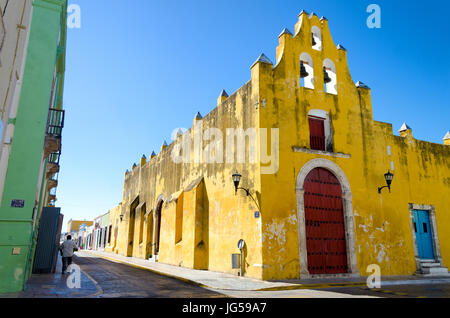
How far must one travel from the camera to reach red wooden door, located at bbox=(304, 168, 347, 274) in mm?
11938

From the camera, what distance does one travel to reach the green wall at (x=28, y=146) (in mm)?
7223

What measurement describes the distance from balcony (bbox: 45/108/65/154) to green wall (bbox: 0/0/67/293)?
53.1 inches

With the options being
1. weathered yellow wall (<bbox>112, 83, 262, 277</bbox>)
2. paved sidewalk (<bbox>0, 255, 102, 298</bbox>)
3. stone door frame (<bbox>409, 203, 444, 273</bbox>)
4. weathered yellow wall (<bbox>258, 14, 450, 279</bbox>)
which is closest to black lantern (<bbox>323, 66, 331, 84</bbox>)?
weathered yellow wall (<bbox>258, 14, 450, 279</bbox>)

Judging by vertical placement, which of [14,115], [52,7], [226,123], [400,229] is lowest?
[400,229]

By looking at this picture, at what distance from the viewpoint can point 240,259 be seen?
12.0m

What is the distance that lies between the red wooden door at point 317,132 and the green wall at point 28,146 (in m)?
9.55

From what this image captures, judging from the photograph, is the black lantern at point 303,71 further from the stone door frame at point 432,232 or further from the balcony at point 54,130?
the balcony at point 54,130

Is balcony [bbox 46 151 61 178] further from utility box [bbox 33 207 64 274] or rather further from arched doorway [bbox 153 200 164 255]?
arched doorway [bbox 153 200 164 255]

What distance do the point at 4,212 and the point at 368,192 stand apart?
12802 mm

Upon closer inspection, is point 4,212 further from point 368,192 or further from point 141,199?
point 141,199

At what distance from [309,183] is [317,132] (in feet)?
7.65

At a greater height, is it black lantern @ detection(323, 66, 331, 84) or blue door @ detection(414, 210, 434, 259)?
black lantern @ detection(323, 66, 331, 84)

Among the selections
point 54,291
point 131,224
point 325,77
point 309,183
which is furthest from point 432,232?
point 131,224
